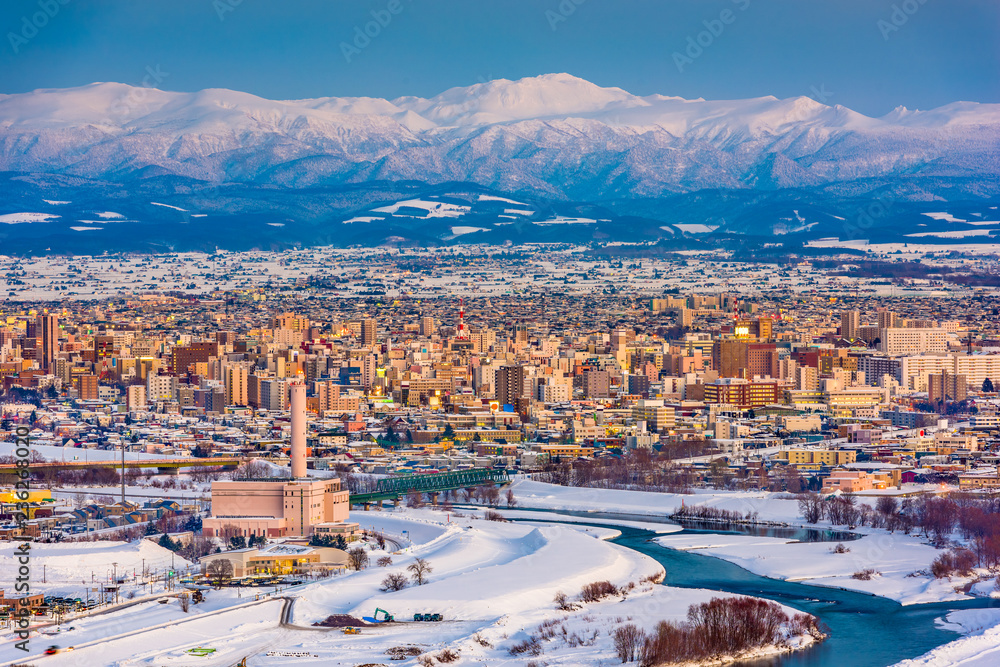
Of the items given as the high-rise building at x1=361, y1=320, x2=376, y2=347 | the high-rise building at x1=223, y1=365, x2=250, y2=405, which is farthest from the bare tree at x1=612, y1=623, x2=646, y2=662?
the high-rise building at x1=361, y1=320, x2=376, y2=347

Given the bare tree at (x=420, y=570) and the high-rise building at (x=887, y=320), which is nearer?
the bare tree at (x=420, y=570)

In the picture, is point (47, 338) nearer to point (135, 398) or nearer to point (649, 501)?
point (135, 398)

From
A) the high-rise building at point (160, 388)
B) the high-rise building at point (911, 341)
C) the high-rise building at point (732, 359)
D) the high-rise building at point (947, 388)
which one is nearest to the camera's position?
the high-rise building at point (947, 388)

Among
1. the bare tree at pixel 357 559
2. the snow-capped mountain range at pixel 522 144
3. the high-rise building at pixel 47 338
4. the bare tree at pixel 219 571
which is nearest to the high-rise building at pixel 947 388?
the high-rise building at pixel 47 338

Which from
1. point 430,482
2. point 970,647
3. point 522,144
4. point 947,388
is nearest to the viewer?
point 970,647

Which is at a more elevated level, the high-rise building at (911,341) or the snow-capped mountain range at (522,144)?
the snow-capped mountain range at (522,144)

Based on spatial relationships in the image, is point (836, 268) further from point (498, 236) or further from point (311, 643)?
point (311, 643)

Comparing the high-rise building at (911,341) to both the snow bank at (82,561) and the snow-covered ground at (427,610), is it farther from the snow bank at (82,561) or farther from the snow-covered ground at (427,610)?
the snow bank at (82,561)

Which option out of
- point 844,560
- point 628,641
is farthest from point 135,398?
point 628,641
